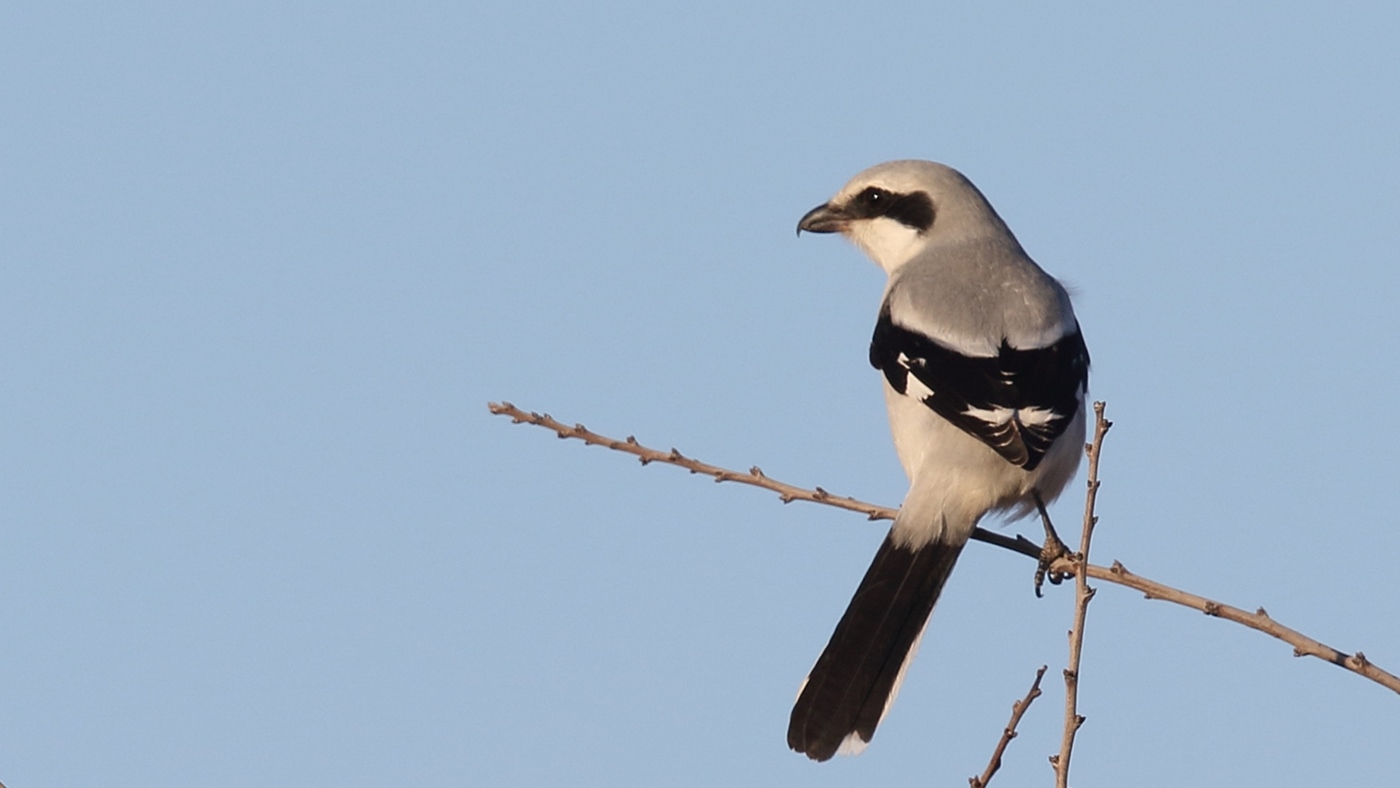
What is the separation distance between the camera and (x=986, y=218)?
475 cm

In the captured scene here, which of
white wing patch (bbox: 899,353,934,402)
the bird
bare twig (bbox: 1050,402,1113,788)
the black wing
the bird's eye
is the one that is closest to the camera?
bare twig (bbox: 1050,402,1113,788)

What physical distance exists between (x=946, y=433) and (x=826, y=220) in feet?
4.37

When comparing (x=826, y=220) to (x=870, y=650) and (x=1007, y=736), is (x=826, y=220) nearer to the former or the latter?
(x=870, y=650)

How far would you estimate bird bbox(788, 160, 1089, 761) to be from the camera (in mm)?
3600

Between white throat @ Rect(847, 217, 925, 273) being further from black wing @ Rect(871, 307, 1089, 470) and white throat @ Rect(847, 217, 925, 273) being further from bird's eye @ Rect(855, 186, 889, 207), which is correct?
black wing @ Rect(871, 307, 1089, 470)

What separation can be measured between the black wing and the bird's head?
0.71 metres

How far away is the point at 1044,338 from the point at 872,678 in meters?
1.03

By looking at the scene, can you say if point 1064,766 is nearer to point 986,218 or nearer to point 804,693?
point 804,693

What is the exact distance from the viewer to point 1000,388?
379 centimetres

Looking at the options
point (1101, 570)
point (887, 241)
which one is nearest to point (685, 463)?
point (1101, 570)

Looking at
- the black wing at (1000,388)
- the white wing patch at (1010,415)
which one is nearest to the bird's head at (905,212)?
the black wing at (1000,388)

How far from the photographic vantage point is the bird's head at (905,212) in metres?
4.73

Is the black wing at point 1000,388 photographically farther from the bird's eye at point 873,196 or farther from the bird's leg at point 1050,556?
the bird's eye at point 873,196

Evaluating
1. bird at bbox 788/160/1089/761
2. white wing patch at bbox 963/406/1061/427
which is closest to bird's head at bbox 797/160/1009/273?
bird at bbox 788/160/1089/761
